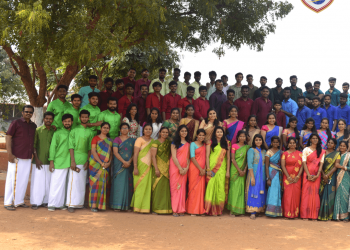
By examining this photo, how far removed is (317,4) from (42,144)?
745cm

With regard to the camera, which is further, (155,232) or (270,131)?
(270,131)

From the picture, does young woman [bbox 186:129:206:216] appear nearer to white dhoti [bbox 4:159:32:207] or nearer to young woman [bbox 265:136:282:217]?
young woman [bbox 265:136:282:217]

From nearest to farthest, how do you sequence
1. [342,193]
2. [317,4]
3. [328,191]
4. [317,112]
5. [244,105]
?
[342,193] → [328,191] → [244,105] → [317,112] → [317,4]

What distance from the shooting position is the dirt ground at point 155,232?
4.55 m

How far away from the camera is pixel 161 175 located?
20.7 feet

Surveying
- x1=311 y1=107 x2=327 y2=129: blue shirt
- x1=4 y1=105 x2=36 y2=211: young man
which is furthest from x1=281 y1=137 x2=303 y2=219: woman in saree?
x1=4 y1=105 x2=36 y2=211: young man

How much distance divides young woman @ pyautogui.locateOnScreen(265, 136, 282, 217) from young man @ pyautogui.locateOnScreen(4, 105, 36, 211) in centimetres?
455

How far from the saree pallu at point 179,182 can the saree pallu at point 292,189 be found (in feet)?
6.24

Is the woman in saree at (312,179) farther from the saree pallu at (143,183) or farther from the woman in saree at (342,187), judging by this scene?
the saree pallu at (143,183)

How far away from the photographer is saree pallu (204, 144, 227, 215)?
6.20 m

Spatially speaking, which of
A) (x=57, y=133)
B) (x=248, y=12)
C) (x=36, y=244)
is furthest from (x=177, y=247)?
(x=248, y=12)

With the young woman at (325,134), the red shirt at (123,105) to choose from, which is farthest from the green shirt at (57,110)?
the young woman at (325,134)

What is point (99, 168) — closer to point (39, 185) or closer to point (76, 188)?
point (76, 188)

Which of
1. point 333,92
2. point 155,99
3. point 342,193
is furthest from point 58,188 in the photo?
point 333,92
